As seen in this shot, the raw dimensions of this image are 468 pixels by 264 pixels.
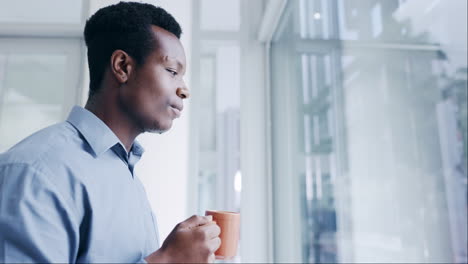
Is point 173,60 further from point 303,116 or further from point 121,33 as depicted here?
point 303,116

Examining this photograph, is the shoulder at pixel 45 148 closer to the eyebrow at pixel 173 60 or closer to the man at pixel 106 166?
the man at pixel 106 166

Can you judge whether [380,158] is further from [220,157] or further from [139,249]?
[220,157]

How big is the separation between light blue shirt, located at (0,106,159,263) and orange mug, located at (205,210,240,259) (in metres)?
0.13

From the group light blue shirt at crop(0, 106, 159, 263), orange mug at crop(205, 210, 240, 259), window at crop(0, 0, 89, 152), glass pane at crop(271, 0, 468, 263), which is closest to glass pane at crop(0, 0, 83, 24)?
window at crop(0, 0, 89, 152)

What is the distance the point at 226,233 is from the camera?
63 cm

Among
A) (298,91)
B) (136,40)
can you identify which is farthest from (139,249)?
(298,91)

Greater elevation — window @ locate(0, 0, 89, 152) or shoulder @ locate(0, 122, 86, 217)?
window @ locate(0, 0, 89, 152)

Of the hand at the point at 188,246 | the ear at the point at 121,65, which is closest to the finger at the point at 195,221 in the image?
the hand at the point at 188,246

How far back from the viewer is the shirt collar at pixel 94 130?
0.54 metres

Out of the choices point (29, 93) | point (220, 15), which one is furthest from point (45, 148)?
point (220, 15)

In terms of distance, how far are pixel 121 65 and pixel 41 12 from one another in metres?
1.17

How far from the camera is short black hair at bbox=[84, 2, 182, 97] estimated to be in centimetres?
64

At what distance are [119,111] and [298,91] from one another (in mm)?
848

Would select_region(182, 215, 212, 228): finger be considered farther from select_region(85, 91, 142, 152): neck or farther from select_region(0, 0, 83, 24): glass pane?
select_region(0, 0, 83, 24): glass pane
